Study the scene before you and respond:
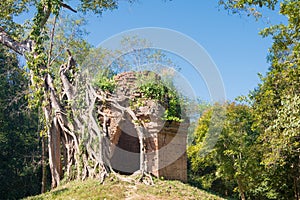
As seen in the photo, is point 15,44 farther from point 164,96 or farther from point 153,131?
point 153,131

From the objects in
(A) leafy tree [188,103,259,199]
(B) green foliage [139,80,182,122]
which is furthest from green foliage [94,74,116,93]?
(A) leafy tree [188,103,259,199]

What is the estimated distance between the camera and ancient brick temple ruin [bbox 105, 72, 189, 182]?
1102cm

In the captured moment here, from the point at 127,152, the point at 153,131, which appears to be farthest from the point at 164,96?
the point at 127,152

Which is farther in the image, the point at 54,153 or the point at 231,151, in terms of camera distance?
the point at 231,151

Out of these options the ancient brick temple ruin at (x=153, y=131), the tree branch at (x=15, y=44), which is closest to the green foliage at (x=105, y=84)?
the ancient brick temple ruin at (x=153, y=131)

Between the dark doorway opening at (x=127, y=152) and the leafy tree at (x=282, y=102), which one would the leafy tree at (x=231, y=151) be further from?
the dark doorway opening at (x=127, y=152)

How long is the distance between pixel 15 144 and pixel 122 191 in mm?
11698

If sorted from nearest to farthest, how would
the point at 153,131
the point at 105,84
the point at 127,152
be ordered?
the point at 153,131 < the point at 105,84 < the point at 127,152

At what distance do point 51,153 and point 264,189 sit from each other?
1255 cm

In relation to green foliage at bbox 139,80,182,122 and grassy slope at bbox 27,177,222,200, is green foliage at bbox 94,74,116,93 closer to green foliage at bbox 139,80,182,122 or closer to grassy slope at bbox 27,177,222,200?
green foliage at bbox 139,80,182,122

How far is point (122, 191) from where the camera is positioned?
8.80 m

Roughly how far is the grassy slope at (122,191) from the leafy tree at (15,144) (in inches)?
357

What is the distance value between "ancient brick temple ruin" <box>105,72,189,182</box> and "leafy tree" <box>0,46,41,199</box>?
25.4 ft

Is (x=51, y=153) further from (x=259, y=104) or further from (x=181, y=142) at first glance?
(x=259, y=104)
